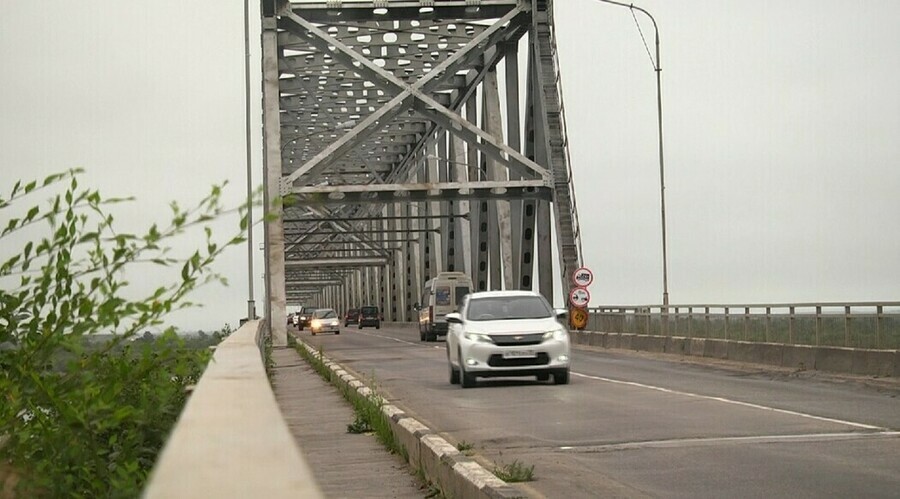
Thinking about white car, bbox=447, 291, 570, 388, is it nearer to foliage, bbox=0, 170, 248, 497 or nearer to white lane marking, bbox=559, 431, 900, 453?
white lane marking, bbox=559, 431, 900, 453

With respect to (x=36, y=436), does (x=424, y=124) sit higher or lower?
higher

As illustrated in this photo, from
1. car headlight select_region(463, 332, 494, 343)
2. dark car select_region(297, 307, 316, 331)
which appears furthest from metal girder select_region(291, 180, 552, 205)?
dark car select_region(297, 307, 316, 331)

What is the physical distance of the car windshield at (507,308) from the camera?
82.5 ft

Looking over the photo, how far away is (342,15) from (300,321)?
179ft

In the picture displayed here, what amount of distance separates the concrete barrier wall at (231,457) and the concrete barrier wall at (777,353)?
67.5ft

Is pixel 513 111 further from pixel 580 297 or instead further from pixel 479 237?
pixel 580 297

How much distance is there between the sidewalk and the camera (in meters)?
11.6

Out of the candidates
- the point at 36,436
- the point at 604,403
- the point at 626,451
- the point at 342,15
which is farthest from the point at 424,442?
the point at 342,15

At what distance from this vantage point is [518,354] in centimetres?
2417

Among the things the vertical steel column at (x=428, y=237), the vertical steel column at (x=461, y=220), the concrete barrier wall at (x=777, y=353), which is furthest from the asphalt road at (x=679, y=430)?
the vertical steel column at (x=428, y=237)

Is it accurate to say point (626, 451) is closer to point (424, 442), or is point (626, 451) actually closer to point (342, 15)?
point (424, 442)

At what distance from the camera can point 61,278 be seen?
25.0ft

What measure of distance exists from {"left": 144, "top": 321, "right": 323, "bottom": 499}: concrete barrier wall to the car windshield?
20.1m

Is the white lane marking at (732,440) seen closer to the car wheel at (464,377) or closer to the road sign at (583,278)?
the car wheel at (464,377)
